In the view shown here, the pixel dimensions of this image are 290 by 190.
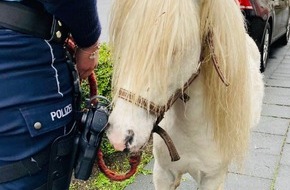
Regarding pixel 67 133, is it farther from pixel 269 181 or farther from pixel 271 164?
pixel 271 164

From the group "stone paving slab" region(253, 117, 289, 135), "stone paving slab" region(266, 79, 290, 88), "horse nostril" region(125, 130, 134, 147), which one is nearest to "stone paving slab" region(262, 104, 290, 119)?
"stone paving slab" region(253, 117, 289, 135)

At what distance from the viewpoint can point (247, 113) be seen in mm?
1867

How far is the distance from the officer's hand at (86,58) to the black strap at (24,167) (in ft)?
1.15

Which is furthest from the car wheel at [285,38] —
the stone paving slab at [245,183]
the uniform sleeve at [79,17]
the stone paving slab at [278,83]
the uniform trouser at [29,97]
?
the uniform trouser at [29,97]

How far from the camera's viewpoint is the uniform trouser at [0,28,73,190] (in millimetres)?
1281

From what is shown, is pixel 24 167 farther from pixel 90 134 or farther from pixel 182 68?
pixel 182 68

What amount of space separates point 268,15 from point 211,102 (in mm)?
4615

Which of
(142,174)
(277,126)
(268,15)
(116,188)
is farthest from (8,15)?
(268,15)

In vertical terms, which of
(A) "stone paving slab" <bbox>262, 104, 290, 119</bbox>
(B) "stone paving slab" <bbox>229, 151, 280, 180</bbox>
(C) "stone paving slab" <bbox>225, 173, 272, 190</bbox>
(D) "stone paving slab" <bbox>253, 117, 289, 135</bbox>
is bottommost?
(A) "stone paving slab" <bbox>262, 104, 290, 119</bbox>

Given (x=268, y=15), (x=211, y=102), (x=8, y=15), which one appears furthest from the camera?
(x=268, y=15)

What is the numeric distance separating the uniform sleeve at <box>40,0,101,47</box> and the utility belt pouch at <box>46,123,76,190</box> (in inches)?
14.2

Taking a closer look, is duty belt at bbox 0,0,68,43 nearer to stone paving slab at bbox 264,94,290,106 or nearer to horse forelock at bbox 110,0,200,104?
horse forelock at bbox 110,0,200,104

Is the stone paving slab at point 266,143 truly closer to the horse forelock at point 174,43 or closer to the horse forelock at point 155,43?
the horse forelock at point 174,43

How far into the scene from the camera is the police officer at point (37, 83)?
4.18 feet
